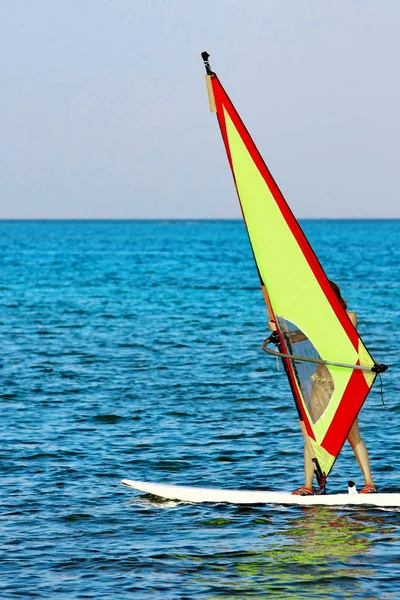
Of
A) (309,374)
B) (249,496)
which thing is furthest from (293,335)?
(249,496)

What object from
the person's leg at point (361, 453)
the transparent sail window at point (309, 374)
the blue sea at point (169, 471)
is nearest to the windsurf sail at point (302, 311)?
the transparent sail window at point (309, 374)

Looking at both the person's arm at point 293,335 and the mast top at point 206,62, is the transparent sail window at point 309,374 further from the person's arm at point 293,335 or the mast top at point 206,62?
the mast top at point 206,62

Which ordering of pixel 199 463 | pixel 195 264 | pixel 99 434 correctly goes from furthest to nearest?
1. pixel 195 264
2. pixel 99 434
3. pixel 199 463

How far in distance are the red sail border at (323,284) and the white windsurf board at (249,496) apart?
563 millimetres

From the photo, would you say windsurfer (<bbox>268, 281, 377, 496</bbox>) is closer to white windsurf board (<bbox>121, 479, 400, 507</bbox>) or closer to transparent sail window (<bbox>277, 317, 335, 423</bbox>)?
transparent sail window (<bbox>277, 317, 335, 423</bbox>)

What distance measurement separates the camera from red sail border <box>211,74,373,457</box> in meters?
12.1

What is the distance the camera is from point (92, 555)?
36.3ft

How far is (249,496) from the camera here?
12.9m

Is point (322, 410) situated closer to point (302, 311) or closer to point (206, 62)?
point (302, 311)

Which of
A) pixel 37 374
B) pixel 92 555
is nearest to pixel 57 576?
pixel 92 555

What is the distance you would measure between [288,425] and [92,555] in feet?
25.4

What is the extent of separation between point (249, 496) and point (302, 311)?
2.32 m

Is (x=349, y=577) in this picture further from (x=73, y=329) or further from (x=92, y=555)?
(x=73, y=329)

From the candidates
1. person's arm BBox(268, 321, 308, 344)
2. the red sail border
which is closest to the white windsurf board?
the red sail border
